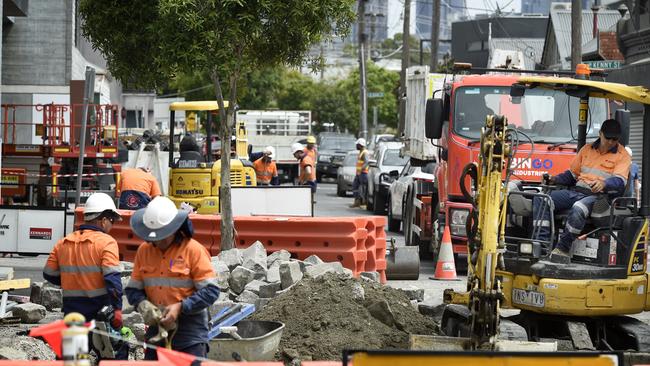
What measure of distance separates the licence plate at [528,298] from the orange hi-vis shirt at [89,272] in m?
3.87

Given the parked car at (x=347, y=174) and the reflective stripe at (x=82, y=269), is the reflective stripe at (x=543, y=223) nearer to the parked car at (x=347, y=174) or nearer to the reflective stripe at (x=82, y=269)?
the reflective stripe at (x=82, y=269)

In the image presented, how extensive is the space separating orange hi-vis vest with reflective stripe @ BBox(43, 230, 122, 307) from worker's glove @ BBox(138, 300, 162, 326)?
115 centimetres

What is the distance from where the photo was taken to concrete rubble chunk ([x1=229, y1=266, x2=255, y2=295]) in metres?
13.4

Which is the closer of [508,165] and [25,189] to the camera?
[508,165]

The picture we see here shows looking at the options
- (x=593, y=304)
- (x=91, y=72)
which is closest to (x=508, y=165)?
(x=593, y=304)

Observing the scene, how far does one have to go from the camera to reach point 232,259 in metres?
14.4

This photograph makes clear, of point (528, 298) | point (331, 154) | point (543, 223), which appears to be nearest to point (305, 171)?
point (543, 223)

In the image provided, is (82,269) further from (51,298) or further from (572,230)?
(51,298)

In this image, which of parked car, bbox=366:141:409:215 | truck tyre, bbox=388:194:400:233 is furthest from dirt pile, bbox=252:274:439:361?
parked car, bbox=366:141:409:215

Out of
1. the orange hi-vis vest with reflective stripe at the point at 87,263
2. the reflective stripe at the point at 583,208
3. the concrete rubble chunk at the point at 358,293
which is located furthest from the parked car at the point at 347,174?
the orange hi-vis vest with reflective stripe at the point at 87,263

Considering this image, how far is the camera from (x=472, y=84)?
17.3 meters

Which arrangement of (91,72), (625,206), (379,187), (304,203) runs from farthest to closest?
1. (379,187)
2. (304,203)
3. (91,72)
4. (625,206)

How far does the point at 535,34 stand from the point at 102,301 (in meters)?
88.9

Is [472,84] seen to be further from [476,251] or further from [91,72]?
[476,251]
